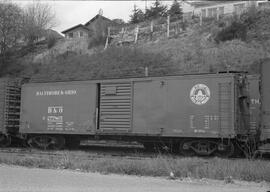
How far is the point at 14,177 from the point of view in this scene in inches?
373

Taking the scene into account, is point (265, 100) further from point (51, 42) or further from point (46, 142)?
point (51, 42)

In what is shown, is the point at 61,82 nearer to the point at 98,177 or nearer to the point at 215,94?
the point at 215,94

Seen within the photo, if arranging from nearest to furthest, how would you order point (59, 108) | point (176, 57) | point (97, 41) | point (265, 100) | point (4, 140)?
point (265, 100) < point (59, 108) < point (4, 140) < point (176, 57) < point (97, 41)

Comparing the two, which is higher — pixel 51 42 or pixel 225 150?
pixel 51 42

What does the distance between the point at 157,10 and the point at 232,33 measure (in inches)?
1109

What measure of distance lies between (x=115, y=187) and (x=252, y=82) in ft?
29.1

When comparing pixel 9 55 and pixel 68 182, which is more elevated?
pixel 9 55

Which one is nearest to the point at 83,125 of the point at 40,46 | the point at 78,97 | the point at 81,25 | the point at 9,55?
the point at 78,97

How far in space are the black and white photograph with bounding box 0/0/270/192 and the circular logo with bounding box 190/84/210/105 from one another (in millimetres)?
37

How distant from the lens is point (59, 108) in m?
18.1

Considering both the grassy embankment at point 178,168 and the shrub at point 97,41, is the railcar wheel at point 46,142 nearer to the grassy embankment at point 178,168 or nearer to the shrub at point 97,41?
the grassy embankment at point 178,168

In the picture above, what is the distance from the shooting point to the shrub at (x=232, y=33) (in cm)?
3319

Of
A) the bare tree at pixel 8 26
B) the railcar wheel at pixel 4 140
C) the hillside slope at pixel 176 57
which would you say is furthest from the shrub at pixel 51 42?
the railcar wheel at pixel 4 140

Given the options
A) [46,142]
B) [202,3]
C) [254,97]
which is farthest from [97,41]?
[202,3]
